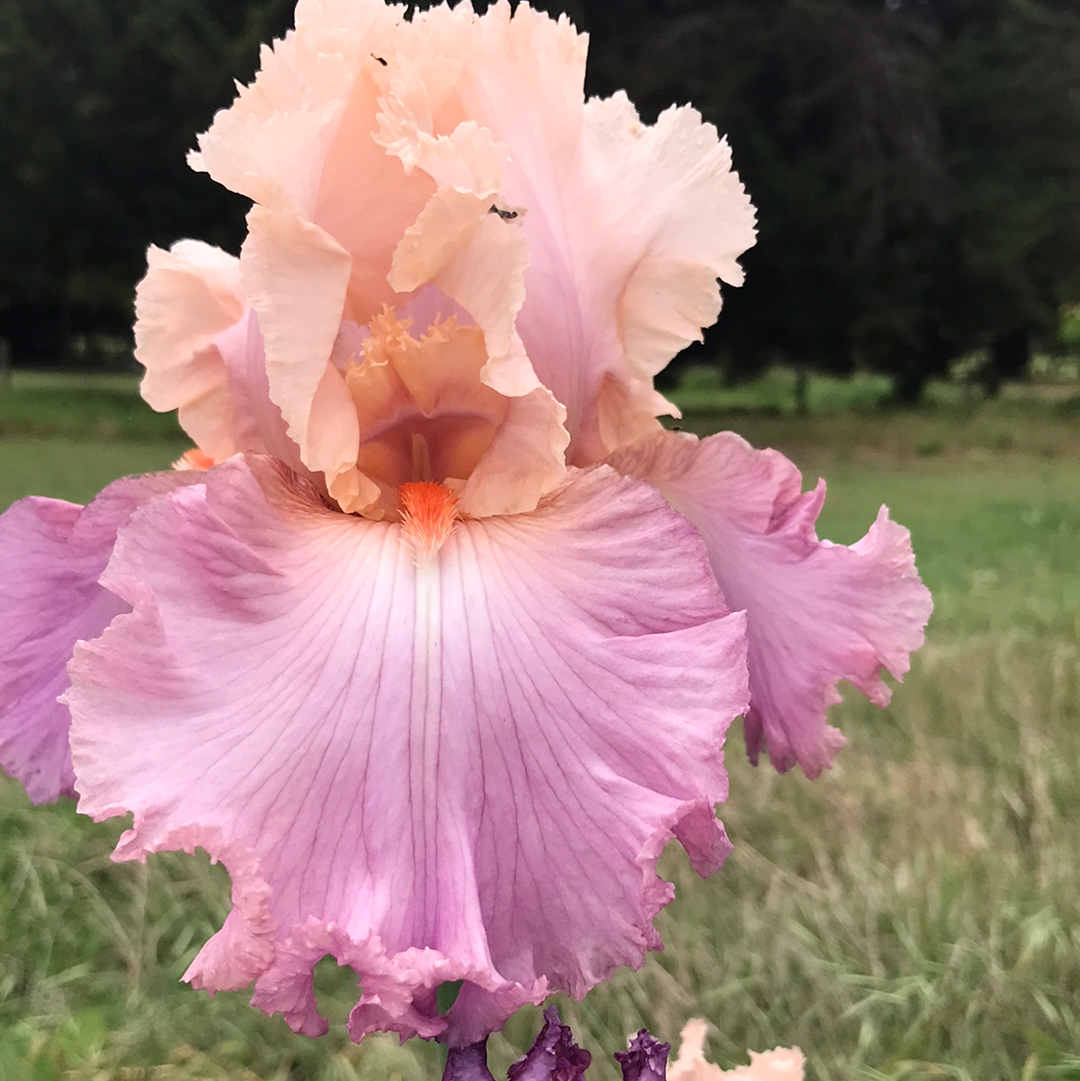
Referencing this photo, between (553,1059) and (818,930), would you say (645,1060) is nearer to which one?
(553,1059)

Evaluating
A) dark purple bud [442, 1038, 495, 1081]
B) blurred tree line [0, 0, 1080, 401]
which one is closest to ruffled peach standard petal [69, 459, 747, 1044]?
dark purple bud [442, 1038, 495, 1081]

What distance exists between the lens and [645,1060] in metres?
0.72

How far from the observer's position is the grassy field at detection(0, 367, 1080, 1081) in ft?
4.87

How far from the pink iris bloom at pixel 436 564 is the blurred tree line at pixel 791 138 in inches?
250

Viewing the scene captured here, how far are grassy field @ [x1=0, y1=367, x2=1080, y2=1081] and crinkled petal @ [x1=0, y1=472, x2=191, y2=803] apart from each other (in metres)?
0.89

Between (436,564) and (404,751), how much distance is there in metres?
0.13

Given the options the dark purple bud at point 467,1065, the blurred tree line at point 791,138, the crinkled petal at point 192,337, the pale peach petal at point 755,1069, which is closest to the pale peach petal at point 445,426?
the crinkled petal at point 192,337

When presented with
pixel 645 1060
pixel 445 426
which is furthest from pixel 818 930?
pixel 445 426

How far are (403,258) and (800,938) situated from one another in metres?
1.47

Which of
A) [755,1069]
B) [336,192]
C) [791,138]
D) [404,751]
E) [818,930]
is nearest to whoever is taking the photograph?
[404,751]

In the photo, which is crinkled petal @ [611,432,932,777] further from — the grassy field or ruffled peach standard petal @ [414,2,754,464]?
the grassy field

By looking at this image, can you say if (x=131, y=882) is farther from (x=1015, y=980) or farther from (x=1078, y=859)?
(x=1078, y=859)

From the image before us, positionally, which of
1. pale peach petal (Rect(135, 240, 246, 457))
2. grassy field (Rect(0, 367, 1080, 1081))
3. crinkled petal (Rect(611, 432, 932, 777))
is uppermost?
pale peach petal (Rect(135, 240, 246, 457))

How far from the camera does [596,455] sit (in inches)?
30.5
